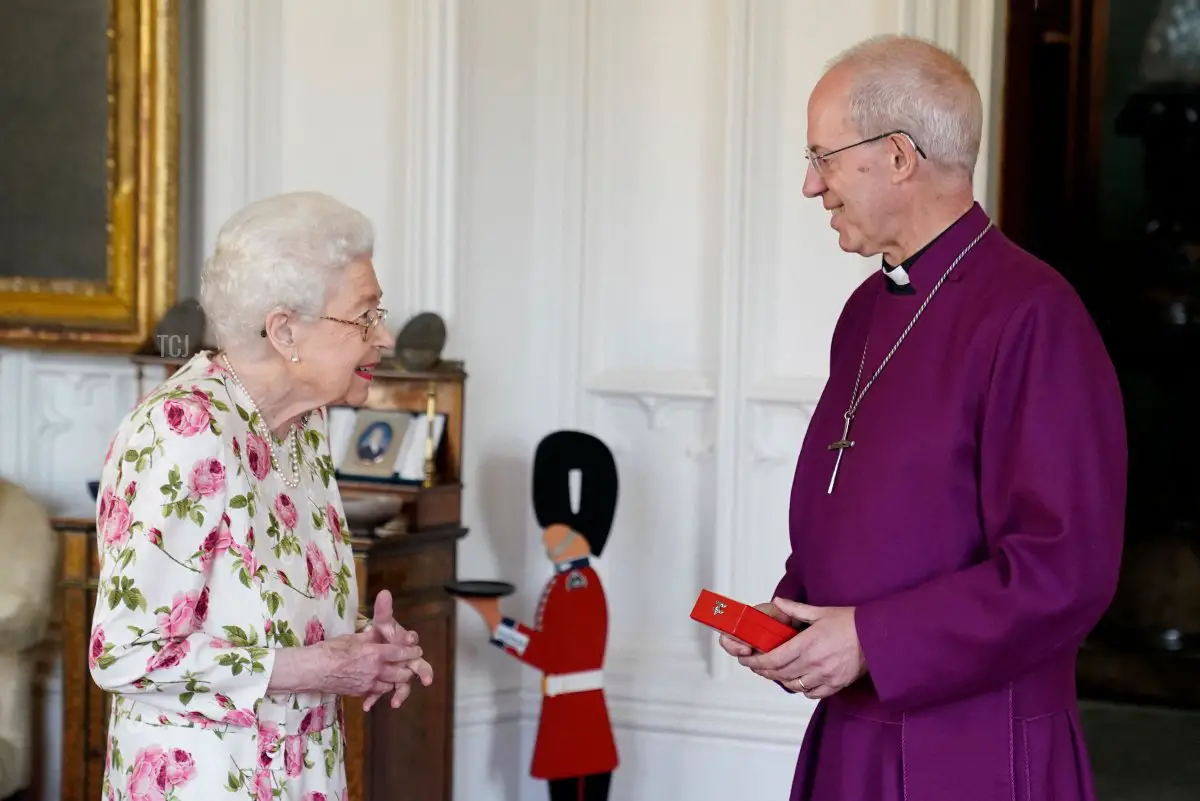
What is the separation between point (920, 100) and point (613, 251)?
2.64 metres

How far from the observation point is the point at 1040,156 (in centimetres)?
544

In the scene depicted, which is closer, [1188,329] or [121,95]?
[121,95]

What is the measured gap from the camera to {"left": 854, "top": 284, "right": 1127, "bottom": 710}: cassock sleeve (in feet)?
7.01

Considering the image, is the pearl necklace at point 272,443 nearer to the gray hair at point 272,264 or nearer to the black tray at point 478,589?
the gray hair at point 272,264

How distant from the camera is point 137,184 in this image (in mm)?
4855

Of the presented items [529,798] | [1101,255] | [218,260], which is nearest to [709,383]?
[529,798]

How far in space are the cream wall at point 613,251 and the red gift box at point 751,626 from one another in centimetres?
227

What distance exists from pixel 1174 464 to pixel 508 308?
111 inches

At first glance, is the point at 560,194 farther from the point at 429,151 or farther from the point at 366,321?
the point at 366,321

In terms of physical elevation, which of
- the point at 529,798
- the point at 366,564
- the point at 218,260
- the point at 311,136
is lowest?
the point at 529,798

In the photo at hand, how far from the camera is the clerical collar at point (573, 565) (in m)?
4.21

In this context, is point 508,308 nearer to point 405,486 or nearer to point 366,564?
point 405,486

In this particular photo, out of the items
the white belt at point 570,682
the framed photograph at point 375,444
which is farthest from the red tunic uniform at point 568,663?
the framed photograph at point 375,444

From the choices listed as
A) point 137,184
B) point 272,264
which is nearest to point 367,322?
point 272,264
